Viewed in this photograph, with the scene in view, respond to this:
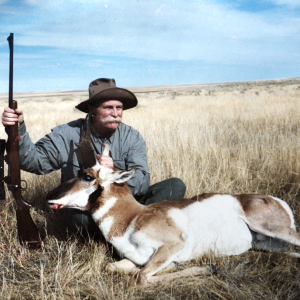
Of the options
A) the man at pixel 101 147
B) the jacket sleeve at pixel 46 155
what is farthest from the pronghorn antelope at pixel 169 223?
the jacket sleeve at pixel 46 155

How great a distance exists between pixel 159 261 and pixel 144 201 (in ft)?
4.95

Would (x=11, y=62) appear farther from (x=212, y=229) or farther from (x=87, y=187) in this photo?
(x=212, y=229)

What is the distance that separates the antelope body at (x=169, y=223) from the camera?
124 inches

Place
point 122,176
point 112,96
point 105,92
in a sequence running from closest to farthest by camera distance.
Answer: point 122,176 → point 105,92 → point 112,96

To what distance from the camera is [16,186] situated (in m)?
3.52

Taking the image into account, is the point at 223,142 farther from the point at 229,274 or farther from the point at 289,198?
the point at 229,274

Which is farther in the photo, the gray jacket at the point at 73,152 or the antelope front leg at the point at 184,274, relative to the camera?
the gray jacket at the point at 73,152

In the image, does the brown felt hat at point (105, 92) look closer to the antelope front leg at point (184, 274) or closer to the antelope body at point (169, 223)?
the antelope body at point (169, 223)

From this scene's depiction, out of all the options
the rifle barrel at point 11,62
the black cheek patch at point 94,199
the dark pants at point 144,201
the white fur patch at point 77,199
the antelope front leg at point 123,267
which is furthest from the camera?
the dark pants at point 144,201

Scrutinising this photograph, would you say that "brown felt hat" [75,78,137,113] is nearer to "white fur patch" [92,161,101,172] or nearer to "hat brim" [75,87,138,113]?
"hat brim" [75,87,138,113]

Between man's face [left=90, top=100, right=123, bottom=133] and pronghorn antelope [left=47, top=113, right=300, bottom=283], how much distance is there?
0.84 meters

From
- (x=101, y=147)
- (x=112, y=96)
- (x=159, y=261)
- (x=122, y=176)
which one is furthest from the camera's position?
(x=101, y=147)

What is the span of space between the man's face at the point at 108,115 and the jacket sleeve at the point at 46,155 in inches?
21.5

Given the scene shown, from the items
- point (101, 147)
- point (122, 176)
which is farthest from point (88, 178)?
point (101, 147)
